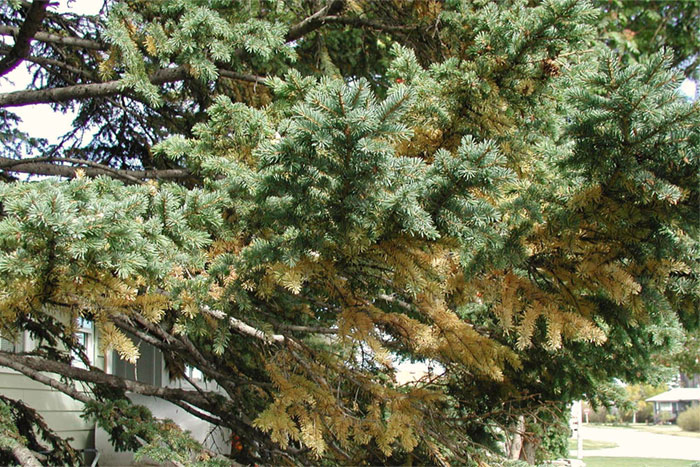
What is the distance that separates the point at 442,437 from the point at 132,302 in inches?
96.8

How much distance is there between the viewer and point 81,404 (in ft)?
30.9

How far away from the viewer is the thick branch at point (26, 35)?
4.81 meters

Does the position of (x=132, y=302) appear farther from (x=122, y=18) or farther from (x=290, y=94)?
(x=122, y=18)

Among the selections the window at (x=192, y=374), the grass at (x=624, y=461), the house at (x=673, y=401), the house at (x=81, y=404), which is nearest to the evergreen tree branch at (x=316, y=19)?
the house at (x=81, y=404)

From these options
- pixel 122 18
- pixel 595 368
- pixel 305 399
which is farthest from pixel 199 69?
pixel 595 368

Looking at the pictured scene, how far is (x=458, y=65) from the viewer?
3.27m

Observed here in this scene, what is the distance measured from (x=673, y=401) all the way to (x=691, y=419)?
945cm

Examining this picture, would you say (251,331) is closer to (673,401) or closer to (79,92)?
(79,92)

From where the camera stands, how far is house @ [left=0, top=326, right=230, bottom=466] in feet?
27.0

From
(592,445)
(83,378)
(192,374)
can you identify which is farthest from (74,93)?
(592,445)

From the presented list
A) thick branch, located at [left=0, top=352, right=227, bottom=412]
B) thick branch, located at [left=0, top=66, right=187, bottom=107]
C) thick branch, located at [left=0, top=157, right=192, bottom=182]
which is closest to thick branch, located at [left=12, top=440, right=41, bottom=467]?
thick branch, located at [left=0, top=352, right=227, bottom=412]

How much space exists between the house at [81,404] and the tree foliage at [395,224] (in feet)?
10.9

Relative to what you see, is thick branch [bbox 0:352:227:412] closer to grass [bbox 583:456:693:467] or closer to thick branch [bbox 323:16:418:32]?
thick branch [bbox 323:16:418:32]

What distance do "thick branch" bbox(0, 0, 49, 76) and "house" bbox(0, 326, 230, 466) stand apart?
349cm
